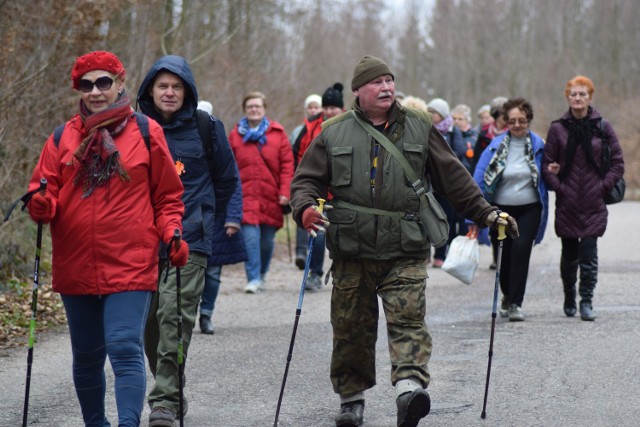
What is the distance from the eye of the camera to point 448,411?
6.74m

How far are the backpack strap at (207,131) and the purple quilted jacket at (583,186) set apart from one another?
412cm

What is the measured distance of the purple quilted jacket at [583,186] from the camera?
9.98 metres

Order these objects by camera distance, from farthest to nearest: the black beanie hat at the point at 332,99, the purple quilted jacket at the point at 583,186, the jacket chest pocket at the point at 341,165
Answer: the black beanie hat at the point at 332,99, the purple quilted jacket at the point at 583,186, the jacket chest pocket at the point at 341,165

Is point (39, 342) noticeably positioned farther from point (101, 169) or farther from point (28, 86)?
point (101, 169)

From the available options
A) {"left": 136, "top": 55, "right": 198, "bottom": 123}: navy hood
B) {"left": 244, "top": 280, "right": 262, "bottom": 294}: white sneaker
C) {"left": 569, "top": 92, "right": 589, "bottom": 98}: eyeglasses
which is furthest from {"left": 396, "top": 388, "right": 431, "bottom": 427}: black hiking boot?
{"left": 244, "top": 280, "right": 262, "bottom": 294}: white sneaker

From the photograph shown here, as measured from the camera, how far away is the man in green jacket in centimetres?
609

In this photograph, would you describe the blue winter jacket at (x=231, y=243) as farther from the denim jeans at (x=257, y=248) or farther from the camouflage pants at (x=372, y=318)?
the denim jeans at (x=257, y=248)

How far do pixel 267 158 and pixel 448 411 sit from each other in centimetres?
593

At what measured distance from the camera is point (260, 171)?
484 inches

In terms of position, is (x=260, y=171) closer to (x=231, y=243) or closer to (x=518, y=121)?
(x=518, y=121)

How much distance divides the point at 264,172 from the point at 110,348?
7.19m

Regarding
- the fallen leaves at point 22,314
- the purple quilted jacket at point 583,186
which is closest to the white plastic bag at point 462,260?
the purple quilted jacket at point 583,186

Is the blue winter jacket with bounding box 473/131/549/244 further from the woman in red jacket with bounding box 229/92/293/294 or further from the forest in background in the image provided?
the forest in background

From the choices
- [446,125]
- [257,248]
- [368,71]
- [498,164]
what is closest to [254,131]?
[257,248]
